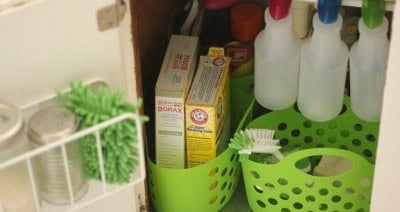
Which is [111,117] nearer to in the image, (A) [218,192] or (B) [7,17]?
(B) [7,17]

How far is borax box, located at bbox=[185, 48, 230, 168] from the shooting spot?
4.27 ft

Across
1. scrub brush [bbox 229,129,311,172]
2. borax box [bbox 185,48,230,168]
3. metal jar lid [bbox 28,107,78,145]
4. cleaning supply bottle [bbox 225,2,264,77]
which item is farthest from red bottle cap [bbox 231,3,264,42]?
metal jar lid [bbox 28,107,78,145]

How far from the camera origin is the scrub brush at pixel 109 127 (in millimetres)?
960

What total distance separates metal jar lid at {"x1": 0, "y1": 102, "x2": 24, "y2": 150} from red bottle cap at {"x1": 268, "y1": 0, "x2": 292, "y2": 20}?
51 cm

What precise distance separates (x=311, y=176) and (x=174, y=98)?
270mm

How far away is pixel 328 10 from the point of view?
3.99 ft

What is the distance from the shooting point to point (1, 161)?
0.94 meters

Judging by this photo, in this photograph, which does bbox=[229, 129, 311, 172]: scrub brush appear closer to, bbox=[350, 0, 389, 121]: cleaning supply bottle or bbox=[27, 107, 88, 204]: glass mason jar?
bbox=[350, 0, 389, 121]: cleaning supply bottle

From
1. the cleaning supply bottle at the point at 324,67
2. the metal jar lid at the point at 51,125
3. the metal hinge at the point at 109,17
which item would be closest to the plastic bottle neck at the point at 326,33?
the cleaning supply bottle at the point at 324,67

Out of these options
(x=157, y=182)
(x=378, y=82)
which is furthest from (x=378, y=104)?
(x=157, y=182)

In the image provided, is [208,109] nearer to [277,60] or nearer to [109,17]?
[277,60]

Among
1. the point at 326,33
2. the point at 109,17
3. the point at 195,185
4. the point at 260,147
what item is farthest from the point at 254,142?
the point at 109,17

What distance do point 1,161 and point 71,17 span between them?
0.20 meters

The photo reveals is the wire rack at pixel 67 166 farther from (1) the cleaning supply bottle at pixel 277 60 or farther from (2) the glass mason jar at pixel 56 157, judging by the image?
(1) the cleaning supply bottle at pixel 277 60
